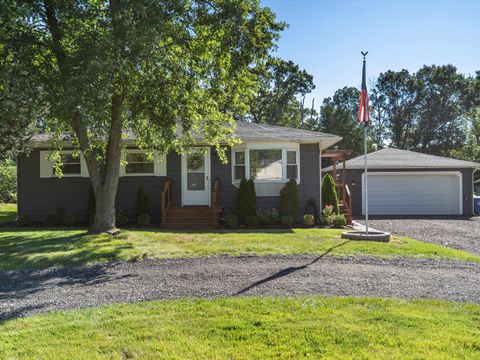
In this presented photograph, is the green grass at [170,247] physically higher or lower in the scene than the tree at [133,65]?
lower

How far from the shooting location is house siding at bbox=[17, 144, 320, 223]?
47.3ft

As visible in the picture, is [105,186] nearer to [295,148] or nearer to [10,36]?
[10,36]

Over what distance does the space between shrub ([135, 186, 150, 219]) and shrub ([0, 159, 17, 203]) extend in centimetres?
1260

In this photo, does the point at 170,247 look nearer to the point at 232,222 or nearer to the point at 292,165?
the point at 232,222

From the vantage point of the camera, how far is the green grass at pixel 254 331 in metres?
3.46

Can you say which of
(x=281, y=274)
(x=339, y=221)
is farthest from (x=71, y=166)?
(x=281, y=274)

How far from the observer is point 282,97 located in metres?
37.5

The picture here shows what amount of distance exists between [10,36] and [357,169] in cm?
1536

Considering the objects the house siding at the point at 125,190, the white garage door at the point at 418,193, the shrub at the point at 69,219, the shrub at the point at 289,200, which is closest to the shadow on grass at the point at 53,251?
the shrub at the point at 69,219

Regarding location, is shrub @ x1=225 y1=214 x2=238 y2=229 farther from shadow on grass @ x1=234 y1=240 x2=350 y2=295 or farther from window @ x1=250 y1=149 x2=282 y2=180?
shadow on grass @ x1=234 y1=240 x2=350 y2=295

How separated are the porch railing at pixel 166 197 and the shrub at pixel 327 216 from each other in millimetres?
5094

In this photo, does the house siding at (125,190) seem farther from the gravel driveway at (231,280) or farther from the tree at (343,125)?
the tree at (343,125)

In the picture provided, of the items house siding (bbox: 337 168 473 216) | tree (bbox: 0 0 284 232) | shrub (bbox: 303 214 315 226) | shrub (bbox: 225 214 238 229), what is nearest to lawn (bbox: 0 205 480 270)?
tree (bbox: 0 0 284 232)

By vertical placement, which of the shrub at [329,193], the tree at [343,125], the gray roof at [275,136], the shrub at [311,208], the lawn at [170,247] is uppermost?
the tree at [343,125]
